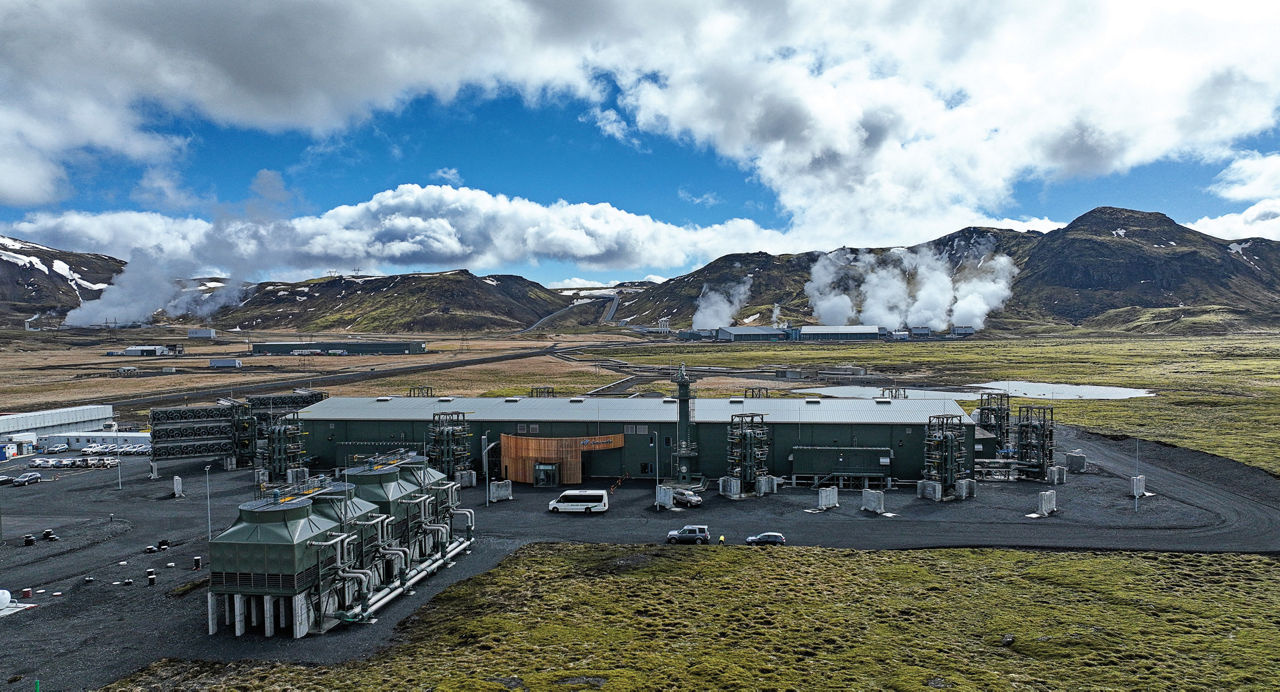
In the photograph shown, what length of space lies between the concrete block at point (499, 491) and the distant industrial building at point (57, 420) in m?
65.8

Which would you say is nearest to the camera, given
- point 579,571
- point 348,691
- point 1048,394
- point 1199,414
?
point 348,691

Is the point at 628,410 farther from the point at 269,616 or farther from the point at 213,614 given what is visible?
the point at 213,614

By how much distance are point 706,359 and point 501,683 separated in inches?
6909

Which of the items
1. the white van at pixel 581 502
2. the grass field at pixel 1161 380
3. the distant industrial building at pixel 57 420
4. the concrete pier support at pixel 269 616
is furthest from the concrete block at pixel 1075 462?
the distant industrial building at pixel 57 420

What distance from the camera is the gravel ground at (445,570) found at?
1147 inches

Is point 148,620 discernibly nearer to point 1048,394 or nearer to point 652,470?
point 652,470

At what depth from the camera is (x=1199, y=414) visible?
90562 millimetres

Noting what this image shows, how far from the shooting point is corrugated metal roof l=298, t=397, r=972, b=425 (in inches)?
2386

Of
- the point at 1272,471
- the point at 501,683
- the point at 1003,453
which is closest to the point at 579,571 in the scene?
the point at 501,683

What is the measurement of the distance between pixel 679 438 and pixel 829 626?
29215mm

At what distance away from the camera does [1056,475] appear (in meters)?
56.6

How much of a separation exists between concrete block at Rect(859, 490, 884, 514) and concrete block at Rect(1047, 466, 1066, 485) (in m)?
18.8

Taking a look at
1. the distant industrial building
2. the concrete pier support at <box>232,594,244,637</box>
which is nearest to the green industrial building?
the concrete pier support at <box>232,594,244,637</box>

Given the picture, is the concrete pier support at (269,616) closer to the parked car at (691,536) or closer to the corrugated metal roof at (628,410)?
the parked car at (691,536)
